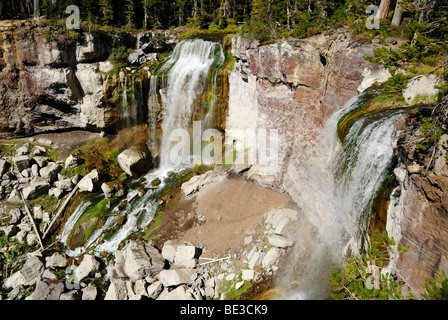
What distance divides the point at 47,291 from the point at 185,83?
13.9 metres

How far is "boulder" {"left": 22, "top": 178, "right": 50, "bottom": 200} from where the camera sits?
55.9ft

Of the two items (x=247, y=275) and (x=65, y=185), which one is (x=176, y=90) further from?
(x=247, y=275)

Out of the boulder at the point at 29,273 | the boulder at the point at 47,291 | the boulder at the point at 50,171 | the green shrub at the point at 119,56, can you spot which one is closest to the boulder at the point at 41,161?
the boulder at the point at 50,171

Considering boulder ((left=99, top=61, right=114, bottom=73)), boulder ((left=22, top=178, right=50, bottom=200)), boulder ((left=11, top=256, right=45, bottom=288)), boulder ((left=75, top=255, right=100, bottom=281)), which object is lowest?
boulder ((left=11, top=256, right=45, bottom=288))

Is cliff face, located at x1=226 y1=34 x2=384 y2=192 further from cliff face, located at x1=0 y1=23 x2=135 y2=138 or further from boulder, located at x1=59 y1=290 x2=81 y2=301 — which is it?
cliff face, located at x1=0 y1=23 x2=135 y2=138

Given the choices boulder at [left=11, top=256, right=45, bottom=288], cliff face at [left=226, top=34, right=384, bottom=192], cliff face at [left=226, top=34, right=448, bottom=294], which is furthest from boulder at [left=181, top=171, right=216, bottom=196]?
boulder at [left=11, top=256, right=45, bottom=288]

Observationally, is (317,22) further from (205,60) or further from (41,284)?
(41,284)

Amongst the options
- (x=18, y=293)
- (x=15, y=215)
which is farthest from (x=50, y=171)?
(x=18, y=293)

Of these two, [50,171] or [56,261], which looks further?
[50,171]

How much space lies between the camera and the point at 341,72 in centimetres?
1143

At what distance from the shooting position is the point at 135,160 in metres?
18.3

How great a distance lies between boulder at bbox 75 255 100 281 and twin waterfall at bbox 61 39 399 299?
100cm

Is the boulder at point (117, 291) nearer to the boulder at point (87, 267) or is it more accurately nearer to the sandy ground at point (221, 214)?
the boulder at point (87, 267)

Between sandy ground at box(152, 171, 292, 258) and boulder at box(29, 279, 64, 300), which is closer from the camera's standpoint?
boulder at box(29, 279, 64, 300)
